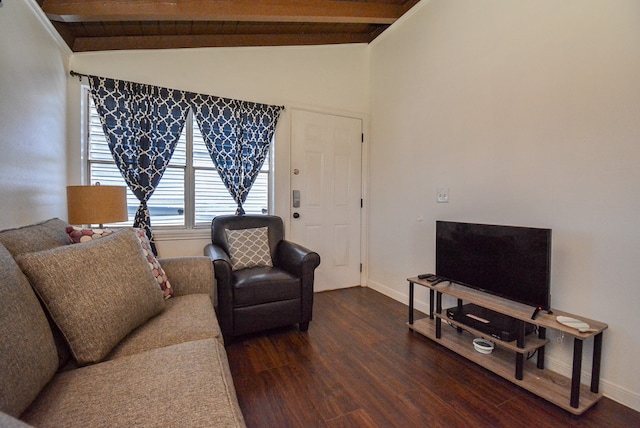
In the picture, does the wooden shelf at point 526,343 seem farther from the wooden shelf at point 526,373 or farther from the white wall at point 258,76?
the white wall at point 258,76

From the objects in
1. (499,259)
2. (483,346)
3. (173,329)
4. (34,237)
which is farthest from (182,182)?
(483,346)

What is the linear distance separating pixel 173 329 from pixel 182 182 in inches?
75.9

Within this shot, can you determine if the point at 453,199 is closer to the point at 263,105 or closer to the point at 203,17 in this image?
the point at 263,105

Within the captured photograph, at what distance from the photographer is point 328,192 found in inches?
139

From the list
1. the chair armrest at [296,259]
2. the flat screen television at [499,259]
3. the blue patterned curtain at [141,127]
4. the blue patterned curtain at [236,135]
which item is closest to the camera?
the flat screen television at [499,259]

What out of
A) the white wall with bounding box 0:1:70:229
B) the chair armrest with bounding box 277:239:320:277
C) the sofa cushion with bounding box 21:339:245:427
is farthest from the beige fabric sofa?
the chair armrest with bounding box 277:239:320:277

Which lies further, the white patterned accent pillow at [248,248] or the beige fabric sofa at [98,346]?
the white patterned accent pillow at [248,248]

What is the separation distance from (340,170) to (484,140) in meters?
1.63

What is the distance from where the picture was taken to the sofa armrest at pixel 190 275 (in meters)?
1.91

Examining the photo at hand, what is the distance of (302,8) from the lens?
101 inches

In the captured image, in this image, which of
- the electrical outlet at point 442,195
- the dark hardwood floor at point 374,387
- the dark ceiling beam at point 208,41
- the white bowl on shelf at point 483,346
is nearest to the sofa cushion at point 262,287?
the dark hardwood floor at point 374,387

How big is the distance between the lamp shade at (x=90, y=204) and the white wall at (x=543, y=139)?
8.41ft

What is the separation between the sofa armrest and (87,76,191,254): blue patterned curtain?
973mm

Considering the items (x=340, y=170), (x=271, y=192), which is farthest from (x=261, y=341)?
(x=340, y=170)
